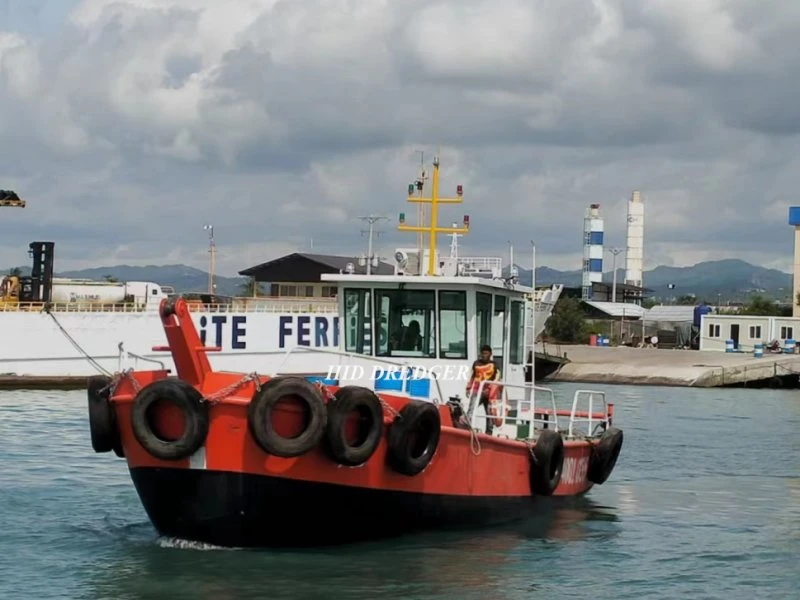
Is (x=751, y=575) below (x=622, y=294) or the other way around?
below

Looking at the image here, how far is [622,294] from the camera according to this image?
382 ft

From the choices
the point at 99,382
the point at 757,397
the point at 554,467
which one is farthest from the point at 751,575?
the point at 757,397

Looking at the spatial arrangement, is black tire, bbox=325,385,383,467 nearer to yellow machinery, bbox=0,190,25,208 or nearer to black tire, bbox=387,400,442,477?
black tire, bbox=387,400,442,477

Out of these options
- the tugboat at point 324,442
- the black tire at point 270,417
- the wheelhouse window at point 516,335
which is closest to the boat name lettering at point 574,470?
the tugboat at point 324,442

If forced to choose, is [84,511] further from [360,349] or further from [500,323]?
[500,323]

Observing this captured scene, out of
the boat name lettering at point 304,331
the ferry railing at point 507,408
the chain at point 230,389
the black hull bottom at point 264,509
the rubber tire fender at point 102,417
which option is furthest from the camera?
the boat name lettering at point 304,331

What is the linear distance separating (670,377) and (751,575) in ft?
136

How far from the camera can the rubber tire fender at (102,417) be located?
14.7m

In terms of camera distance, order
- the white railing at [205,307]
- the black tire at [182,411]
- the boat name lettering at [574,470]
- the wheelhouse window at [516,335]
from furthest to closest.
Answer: the white railing at [205,307], the wheelhouse window at [516,335], the boat name lettering at [574,470], the black tire at [182,411]

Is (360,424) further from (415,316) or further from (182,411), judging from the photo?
(415,316)

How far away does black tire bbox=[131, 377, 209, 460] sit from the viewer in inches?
534

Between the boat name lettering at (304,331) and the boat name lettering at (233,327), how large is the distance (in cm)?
142

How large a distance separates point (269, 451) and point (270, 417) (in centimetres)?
35

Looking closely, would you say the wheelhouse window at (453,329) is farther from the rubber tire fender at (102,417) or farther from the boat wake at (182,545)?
the rubber tire fender at (102,417)
